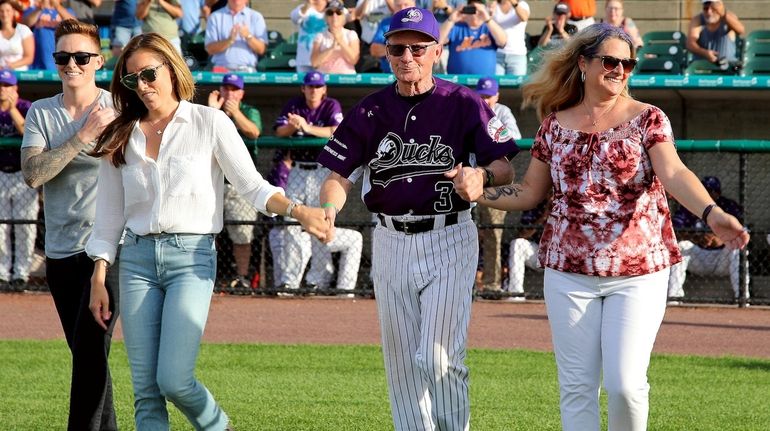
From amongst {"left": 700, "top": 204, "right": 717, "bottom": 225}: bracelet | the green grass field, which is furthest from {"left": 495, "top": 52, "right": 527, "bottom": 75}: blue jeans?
{"left": 700, "top": 204, "right": 717, "bottom": 225}: bracelet

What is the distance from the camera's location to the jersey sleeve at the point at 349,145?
16.6 ft


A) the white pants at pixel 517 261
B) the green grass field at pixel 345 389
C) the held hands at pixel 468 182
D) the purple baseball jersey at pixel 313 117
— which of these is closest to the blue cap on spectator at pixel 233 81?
the purple baseball jersey at pixel 313 117

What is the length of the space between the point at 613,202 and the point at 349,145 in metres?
1.20

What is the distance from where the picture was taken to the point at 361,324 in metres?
10.5

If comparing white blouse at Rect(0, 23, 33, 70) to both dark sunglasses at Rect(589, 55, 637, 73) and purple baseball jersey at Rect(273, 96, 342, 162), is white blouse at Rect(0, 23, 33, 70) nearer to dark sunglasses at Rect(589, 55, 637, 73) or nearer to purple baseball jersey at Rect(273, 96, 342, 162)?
purple baseball jersey at Rect(273, 96, 342, 162)

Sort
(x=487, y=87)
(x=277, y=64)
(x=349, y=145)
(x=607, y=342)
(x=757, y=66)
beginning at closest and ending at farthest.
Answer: (x=607, y=342) < (x=349, y=145) < (x=487, y=87) < (x=757, y=66) < (x=277, y=64)

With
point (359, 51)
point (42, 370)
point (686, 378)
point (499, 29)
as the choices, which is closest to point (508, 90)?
point (499, 29)

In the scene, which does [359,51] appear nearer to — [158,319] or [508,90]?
[508,90]

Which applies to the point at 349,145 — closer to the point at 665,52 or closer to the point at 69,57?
the point at 69,57

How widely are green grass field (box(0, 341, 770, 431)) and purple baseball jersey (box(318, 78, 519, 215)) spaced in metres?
2.00

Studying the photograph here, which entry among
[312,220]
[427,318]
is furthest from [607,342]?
[312,220]

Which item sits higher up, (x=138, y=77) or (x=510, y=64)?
(x=510, y=64)

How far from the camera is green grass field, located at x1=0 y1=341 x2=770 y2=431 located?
21.9 feet

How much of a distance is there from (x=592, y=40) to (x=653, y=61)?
9.10m
